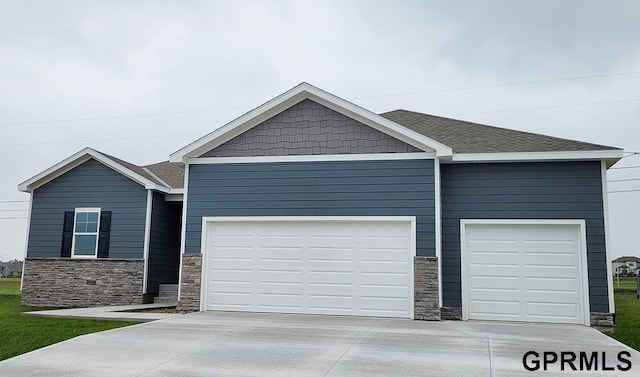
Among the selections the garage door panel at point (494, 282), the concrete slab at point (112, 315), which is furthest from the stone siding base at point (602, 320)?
the concrete slab at point (112, 315)

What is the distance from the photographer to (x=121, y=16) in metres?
16.0

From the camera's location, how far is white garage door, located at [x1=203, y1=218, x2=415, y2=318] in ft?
38.0

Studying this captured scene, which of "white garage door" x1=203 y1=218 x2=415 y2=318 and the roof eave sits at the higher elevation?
the roof eave

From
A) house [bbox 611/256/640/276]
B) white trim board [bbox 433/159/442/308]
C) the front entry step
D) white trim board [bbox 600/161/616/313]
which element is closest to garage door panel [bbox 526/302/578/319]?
white trim board [bbox 600/161/616/313]

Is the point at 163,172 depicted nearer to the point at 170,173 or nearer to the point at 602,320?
the point at 170,173

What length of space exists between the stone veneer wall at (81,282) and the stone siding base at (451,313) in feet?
25.6

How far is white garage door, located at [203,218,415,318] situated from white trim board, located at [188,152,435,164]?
1.30 meters

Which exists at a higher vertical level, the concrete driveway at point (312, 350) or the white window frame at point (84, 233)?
the white window frame at point (84, 233)

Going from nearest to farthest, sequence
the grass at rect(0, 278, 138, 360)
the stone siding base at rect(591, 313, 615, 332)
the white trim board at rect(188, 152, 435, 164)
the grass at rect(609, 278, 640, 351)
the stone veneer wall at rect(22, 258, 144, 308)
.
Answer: the grass at rect(0, 278, 138, 360), the grass at rect(609, 278, 640, 351), the stone siding base at rect(591, 313, 615, 332), the white trim board at rect(188, 152, 435, 164), the stone veneer wall at rect(22, 258, 144, 308)

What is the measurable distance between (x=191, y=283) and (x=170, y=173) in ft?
18.8

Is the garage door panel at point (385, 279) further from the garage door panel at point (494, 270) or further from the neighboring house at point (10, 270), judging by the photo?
the neighboring house at point (10, 270)

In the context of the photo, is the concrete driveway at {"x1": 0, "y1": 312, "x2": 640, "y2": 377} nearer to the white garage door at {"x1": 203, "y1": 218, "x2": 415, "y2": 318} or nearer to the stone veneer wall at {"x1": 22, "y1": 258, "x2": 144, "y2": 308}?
the white garage door at {"x1": 203, "y1": 218, "x2": 415, "y2": 318}

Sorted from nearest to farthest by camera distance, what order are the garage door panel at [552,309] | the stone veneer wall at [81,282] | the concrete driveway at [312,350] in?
the concrete driveway at [312,350], the garage door panel at [552,309], the stone veneer wall at [81,282]

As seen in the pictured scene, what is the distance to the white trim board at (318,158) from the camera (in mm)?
11742
